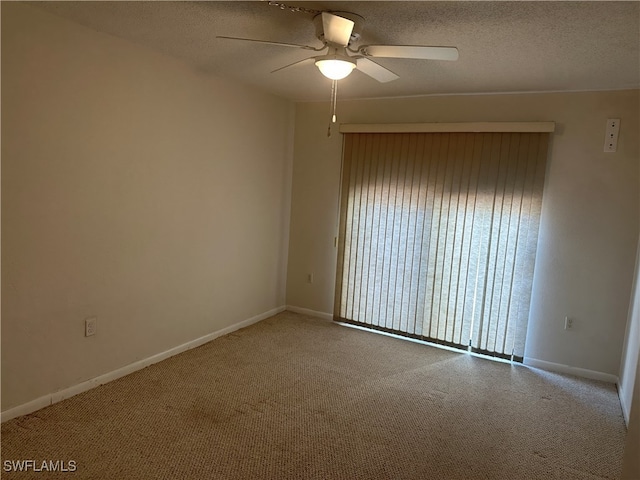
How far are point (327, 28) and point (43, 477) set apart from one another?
2.54 metres

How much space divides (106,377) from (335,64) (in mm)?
2544

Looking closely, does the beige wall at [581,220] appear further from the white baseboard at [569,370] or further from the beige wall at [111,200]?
the beige wall at [111,200]

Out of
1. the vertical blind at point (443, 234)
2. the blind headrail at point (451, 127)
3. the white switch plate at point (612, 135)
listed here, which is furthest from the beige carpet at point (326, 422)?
the blind headrail at point (451, 127)

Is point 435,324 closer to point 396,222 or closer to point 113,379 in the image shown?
point 396,222

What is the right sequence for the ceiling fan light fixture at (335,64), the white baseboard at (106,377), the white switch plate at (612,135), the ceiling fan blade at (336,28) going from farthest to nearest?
the white switch plate at (612,135), the white baseboard at (106,377), the ceiling fan light fixture at (335,64), the ceiling fan blade at (336,28)

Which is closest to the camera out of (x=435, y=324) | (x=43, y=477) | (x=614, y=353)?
(x=43, y=477)

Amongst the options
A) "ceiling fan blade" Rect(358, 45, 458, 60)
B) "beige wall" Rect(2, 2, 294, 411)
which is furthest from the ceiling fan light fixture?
"beige wall" Rect(2, 2, 294, 411)

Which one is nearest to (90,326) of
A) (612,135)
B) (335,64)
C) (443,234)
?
(335,64)

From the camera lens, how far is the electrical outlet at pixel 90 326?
292 centimetres

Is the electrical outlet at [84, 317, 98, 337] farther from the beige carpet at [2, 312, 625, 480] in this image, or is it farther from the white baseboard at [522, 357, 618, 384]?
the white baseboard at [522, 357, 618, 384]

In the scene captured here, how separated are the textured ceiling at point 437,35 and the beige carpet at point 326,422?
2.30m

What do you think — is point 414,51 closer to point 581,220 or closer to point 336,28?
point 336,28

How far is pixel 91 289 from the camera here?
9.56ft

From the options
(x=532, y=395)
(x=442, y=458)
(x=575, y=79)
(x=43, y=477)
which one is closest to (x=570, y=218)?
(x=575, y=79)
